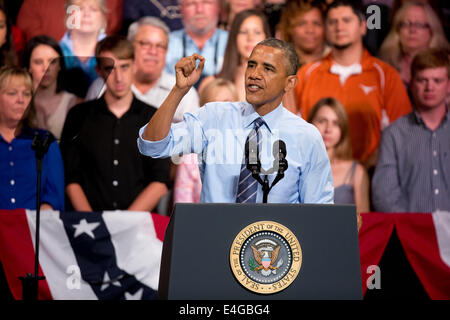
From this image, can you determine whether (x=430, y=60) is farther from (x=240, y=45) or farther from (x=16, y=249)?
(x=16, y=249)

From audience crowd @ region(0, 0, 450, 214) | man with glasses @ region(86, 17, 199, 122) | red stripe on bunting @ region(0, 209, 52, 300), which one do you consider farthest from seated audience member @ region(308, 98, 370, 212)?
red stripe on bunting @ region(0, 209, 52, 300)

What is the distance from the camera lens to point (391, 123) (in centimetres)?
477

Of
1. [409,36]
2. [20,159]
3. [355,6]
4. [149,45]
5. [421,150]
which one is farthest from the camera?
[409,36]

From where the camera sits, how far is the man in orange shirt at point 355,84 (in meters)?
4.76

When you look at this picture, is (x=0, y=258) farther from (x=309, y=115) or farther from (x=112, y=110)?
(x=309, y=115)

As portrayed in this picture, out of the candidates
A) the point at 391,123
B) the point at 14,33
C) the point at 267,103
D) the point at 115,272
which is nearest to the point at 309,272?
the point at 267,103

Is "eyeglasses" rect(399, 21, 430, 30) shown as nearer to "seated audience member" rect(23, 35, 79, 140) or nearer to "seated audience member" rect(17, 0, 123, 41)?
"seated audience member" rect(17, 0, 123, 41)

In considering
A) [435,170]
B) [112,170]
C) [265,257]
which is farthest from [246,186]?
[435,170]

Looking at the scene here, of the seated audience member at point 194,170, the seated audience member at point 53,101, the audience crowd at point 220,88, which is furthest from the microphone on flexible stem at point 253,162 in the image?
the seated audience member at point 194,170

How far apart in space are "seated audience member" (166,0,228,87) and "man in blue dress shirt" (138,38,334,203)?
82.4 inches

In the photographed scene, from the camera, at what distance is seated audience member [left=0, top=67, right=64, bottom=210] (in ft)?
→ 14.1

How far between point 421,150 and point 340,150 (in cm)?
58

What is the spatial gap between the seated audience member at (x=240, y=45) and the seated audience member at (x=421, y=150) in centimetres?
108

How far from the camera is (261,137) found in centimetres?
255
